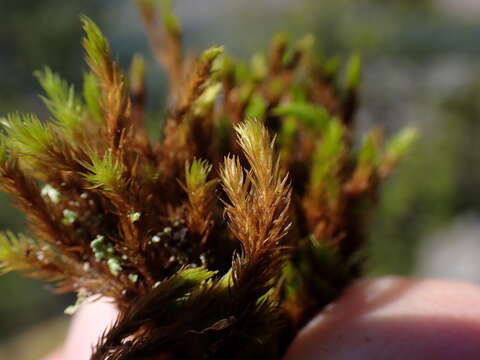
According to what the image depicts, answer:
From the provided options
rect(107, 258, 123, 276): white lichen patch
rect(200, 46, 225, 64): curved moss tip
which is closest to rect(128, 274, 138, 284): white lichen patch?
rect(107, 258, 123, 276): white lichen patch

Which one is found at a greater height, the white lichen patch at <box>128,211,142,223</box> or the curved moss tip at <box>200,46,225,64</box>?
the curved moss tip at <box>200,46,225,64</box>

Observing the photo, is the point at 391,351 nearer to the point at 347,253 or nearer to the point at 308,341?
the point at 308,341

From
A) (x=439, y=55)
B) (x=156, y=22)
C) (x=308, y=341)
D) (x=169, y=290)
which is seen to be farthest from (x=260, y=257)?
(x=439, y=55)

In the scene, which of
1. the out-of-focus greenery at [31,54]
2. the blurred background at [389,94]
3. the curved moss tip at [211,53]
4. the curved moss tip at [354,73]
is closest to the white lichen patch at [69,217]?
the curved moss tip at [211,53]

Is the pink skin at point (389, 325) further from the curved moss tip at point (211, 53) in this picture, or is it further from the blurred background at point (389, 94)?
the blurred background at point (389, 94)

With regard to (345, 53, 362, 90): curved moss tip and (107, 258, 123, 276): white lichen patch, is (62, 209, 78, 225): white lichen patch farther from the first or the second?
(345, 53, 362, 90): curved moss tip

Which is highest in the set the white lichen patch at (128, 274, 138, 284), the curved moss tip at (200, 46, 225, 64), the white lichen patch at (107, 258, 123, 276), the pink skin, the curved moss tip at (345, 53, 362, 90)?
the curved moss tip at (200, 46, 225, 64)
